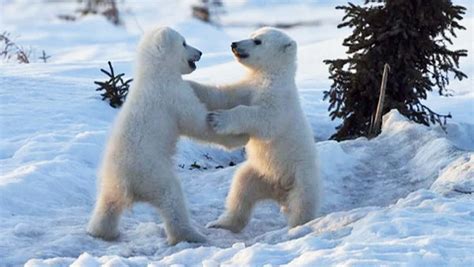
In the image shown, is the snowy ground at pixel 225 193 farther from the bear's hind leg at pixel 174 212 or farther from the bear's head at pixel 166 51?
the bear's head at pixel 166 51

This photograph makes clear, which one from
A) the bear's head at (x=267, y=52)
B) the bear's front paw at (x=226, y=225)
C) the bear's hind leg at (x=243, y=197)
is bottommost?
the bear's front paw at (x=226, y=225)

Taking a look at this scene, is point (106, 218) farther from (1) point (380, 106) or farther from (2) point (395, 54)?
(2) point (395, 54)

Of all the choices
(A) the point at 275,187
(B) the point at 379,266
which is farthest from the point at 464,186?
(B) the point at 379,266

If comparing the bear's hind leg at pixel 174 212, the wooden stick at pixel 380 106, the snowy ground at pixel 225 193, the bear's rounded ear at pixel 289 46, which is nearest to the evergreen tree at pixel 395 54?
the wooden stick at pixel 380 106

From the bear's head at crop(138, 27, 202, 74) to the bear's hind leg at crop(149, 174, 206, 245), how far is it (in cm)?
87

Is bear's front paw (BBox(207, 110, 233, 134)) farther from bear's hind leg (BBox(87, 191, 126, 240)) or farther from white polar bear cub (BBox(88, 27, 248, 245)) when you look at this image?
bear's hind leg (BBox(87, 191, 126, 240))

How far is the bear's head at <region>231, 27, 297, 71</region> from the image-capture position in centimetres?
716

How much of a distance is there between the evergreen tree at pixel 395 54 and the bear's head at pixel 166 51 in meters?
5.10

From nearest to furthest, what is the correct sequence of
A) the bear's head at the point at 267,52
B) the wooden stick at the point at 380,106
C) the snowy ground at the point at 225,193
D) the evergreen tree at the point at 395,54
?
the snowy ground at the point at 225,193 → the bear's head at the point at 267,52 → the wooden stick at the point at 380,106 → the evergreen tree at the point at 395,54

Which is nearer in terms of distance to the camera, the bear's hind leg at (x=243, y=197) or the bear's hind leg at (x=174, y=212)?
the bear's hind leg at (x=174, y=212)

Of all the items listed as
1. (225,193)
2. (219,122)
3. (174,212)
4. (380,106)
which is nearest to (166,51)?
(219,122)

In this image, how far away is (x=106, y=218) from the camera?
6.72m

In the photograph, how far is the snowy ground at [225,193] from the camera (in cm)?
530

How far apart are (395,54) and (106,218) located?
610cm
